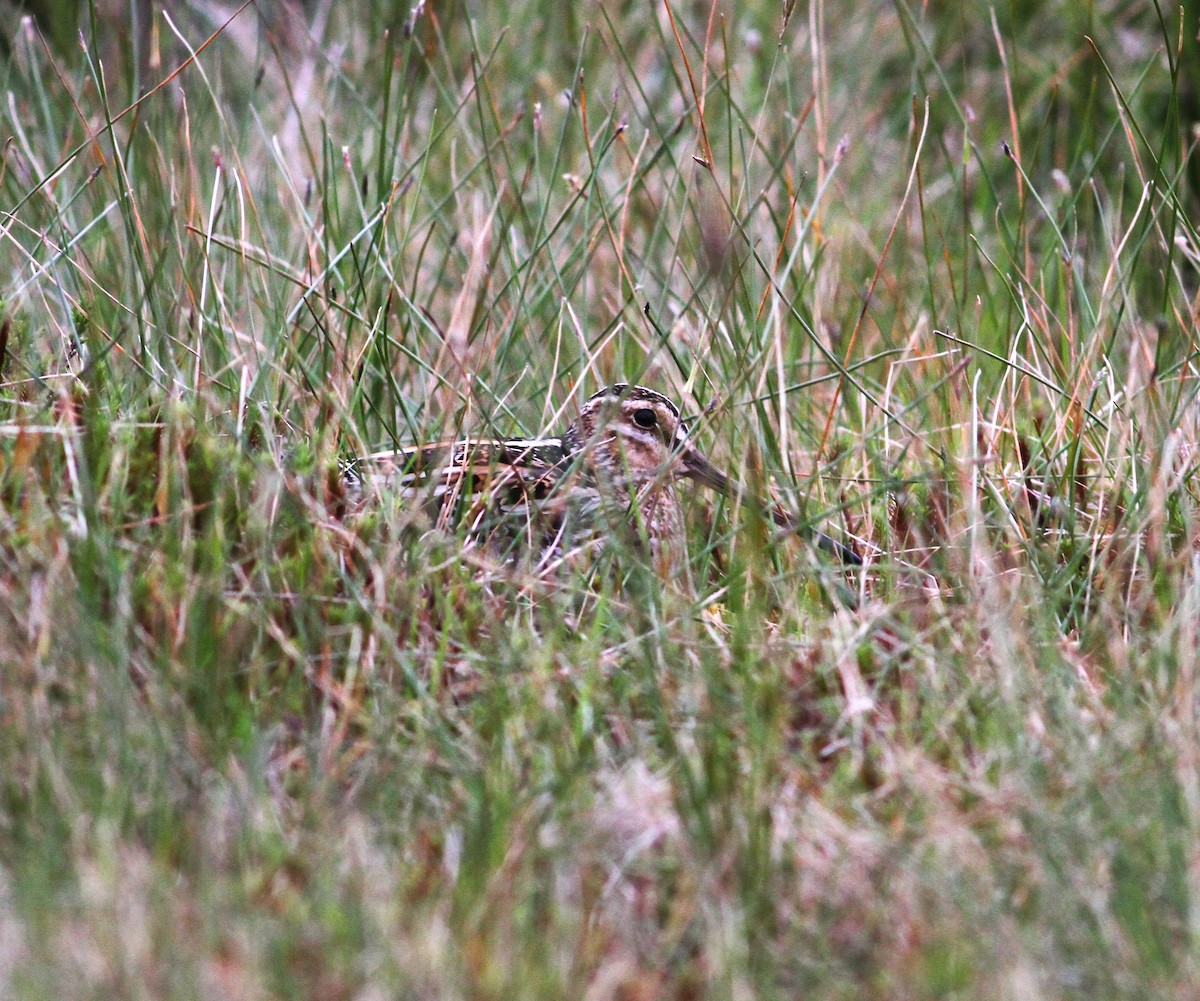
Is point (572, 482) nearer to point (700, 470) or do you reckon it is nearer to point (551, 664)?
point (700, 470)

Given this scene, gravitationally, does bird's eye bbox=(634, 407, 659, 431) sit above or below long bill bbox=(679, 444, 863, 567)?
above

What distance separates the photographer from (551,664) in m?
2.86

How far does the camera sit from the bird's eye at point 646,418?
4.10 metres

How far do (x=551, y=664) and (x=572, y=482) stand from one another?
0.71 meters

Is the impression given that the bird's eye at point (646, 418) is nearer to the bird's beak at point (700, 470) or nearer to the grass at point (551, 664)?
the grass at point (551, 664)

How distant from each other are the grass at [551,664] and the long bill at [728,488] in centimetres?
5

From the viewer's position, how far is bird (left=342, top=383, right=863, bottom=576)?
342 cm

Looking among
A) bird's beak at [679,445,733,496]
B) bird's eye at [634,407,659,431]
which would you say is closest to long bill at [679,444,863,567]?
bird's beak at [679,445,733,496]

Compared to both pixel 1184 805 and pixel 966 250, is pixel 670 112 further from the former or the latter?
pixel 1184 805

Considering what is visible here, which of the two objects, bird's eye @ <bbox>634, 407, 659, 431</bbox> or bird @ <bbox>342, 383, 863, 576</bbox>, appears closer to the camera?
bird @ <bbox>342, 383, 863, 576</bbox>

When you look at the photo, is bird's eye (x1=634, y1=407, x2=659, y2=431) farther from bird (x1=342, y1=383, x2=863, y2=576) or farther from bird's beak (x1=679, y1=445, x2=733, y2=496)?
bird's beak (x1=679, y1=445, x2=733, y2=496)

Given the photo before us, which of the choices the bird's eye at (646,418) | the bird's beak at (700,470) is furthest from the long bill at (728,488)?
the bird's eye at (646,418)

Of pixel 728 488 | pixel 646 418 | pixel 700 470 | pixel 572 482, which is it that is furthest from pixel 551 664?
pixel 646 418

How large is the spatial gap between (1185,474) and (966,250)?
107 centimetres
